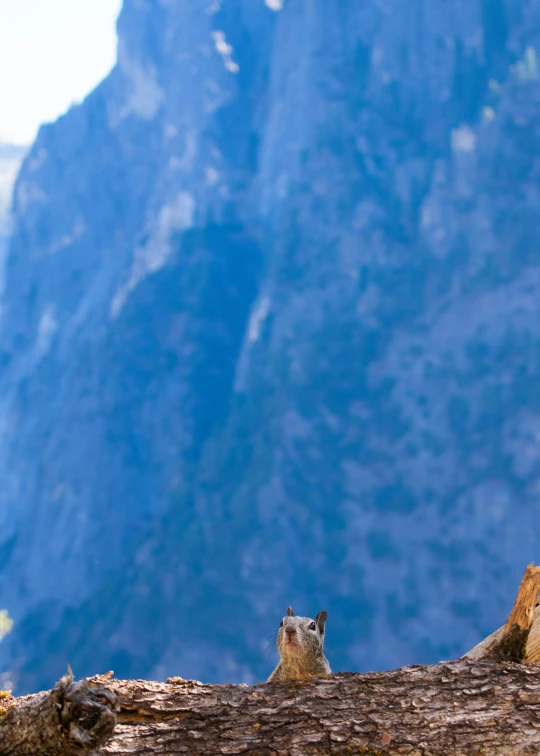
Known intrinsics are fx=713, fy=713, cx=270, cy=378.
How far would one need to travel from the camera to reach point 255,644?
30719 millimetres

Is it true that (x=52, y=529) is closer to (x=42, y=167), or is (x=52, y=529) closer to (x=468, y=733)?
(x=42, y=167)

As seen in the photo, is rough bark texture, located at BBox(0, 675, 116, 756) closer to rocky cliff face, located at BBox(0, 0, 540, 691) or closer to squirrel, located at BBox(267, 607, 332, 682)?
squirrel, located at BBox(267, 607, 332, 682)

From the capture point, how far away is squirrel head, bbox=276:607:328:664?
5172 mm

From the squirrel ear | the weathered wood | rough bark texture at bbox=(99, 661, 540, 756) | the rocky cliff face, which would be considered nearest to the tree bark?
rough bark texture at bbox=(99, 661, 540, 756)

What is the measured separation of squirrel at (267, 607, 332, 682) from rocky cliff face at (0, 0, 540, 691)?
23519mm

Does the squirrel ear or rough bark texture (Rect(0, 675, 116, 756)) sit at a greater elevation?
the squirrel ear

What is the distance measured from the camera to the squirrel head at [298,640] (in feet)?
17.0

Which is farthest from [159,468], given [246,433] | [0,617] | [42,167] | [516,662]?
[516,662]

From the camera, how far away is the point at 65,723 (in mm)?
2568

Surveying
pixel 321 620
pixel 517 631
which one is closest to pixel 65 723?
pixel 517 631

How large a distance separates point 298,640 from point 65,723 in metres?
2.85

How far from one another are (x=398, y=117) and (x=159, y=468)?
22018 millimetres

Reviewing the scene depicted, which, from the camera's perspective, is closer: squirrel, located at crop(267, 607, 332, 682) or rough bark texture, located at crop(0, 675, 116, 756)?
rough bark texture, located at crop(0, 675, 116, 756)

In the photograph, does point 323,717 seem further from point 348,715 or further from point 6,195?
point 6,195
